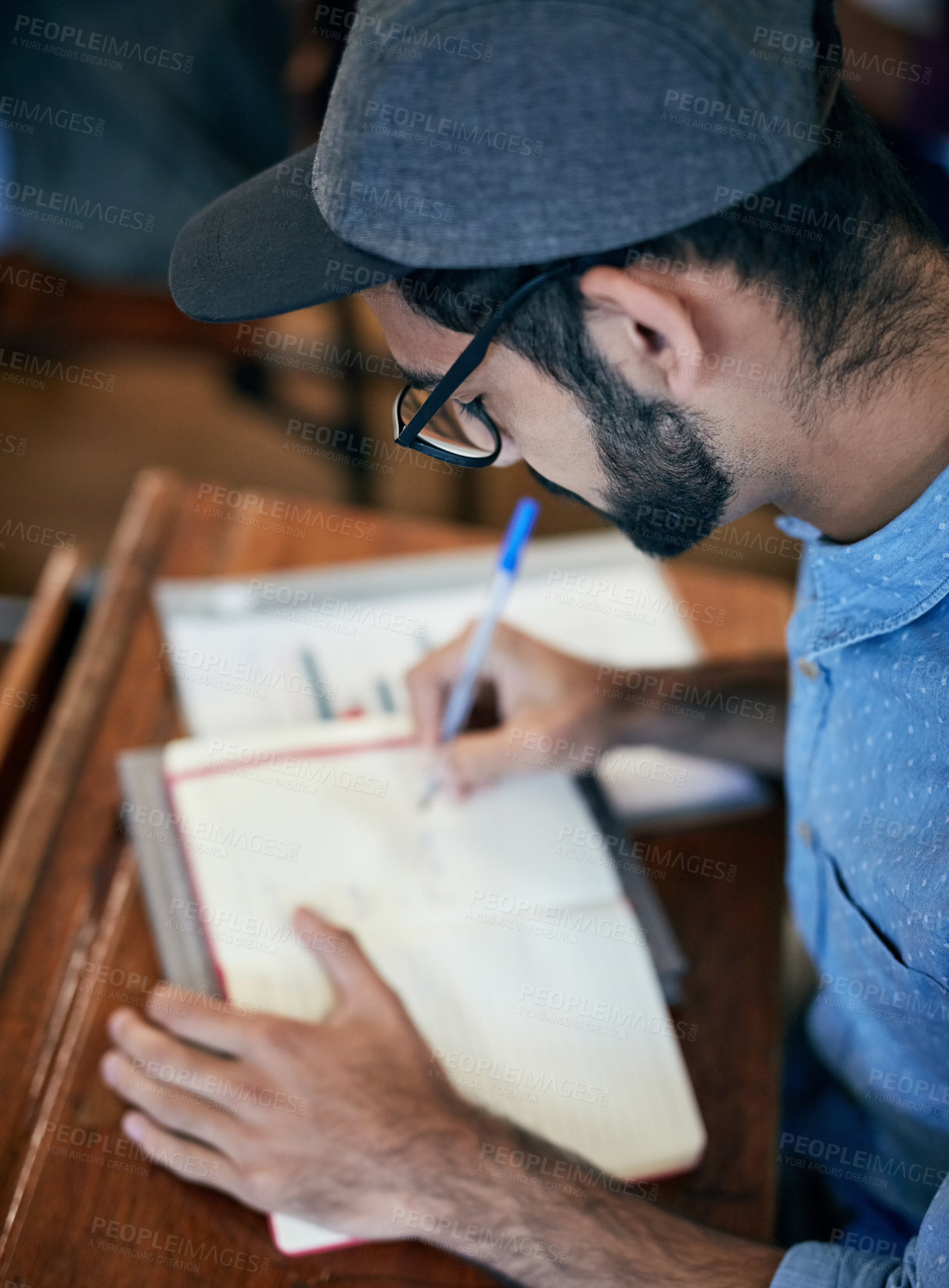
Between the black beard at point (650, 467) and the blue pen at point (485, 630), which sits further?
the blue pen at point (485, 630)

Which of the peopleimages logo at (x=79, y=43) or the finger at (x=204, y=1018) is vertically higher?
the peopleimages logo at (x=79, y=43)

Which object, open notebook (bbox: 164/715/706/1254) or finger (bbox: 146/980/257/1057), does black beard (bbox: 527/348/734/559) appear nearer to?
open notebook (bbox: 164/715/706/1254)

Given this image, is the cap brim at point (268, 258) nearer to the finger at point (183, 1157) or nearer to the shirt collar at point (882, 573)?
the shirt collar at point (882, 573)

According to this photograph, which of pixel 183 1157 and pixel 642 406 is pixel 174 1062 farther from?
pixel 642 406

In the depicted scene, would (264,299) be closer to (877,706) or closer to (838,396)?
(838,396)

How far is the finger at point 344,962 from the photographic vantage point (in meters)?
0.87

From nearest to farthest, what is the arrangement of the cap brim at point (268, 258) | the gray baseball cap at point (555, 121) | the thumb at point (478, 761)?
the gray baseball cap at point (555, 121) → the cap brim at point (268, 258) → the thumb at point (478, 761)

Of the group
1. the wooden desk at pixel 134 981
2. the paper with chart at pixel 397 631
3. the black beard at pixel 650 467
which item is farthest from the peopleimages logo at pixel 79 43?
the black beard at pixel 650 467

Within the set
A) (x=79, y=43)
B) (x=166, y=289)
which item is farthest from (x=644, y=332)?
(x=166, y=289)

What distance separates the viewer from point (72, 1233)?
80 cm

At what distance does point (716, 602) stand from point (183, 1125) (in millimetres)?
807

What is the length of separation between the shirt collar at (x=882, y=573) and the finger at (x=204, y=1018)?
546mm

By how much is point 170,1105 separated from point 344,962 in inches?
6.4

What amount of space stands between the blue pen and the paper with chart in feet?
0.27
